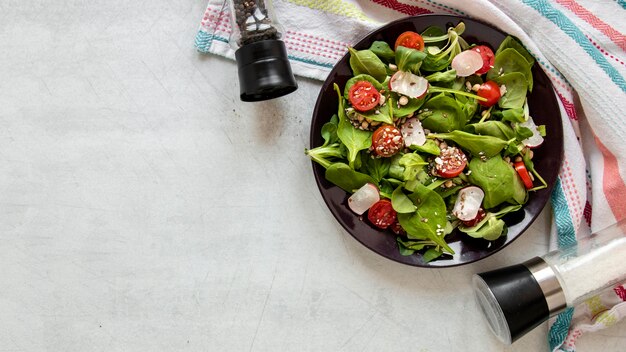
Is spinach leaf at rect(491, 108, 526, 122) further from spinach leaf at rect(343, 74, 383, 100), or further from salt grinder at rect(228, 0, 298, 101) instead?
salt grinder at rect(228, 0, 298, 101)

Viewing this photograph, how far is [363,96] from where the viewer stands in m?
0.90

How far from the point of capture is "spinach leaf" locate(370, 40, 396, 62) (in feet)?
3.03

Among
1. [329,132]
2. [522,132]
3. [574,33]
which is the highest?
[574,33]

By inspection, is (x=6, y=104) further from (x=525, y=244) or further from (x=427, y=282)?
(x=525, y=244)

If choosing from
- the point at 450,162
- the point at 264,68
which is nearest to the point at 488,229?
the point at 450,162

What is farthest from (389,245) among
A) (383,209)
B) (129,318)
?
(129,318)

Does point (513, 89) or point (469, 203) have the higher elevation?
point (513, 89)

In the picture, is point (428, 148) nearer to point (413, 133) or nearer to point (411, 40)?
point (413, 133)

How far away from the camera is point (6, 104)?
40.8 inches

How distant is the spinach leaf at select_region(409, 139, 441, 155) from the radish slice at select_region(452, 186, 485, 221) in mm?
90

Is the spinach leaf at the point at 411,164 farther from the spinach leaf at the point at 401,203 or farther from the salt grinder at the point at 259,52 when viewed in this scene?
the salt grinder at the point at 259,52

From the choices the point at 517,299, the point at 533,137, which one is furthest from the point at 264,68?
the point at 517,299

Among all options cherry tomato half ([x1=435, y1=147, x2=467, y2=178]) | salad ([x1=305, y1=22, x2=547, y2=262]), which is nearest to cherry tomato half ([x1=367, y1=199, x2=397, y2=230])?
salad ([x1=305, y1=22, x2=547, y2=262])

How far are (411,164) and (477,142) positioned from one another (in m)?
0.12
